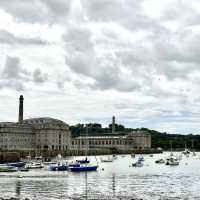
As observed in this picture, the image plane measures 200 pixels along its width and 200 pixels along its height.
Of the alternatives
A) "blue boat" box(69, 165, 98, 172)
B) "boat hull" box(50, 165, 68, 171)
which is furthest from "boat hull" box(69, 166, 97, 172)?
"boat hull" box(50, 165, 68, 171)

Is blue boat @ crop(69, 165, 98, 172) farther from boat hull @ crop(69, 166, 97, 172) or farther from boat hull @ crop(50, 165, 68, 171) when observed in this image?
boat hull @ crop(50, 165, 68, 171)

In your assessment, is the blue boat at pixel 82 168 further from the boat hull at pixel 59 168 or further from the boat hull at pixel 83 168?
the boat hull at pixel 59 168

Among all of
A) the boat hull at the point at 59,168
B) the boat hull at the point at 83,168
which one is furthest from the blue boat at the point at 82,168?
the boat hull at the point at 59,168

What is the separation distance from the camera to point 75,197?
52188 mm

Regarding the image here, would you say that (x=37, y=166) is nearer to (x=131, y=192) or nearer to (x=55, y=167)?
(x=55, y=167)

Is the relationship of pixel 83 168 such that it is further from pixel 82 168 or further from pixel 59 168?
pixel 59 168

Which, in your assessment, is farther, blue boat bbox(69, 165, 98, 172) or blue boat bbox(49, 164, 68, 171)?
blue boat bbox(49, 164, 68, 171)

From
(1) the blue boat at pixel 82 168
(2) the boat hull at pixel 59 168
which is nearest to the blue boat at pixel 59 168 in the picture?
(2) the boat hull at pixel 59 168

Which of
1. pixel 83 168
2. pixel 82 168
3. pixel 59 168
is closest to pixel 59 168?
pixel 59 168

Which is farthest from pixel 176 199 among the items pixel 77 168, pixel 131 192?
pixel 77 168

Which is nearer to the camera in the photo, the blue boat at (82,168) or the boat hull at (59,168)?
the blue boat at (82,168)

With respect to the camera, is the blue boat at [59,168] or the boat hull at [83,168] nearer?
the boat hull at [83,168]

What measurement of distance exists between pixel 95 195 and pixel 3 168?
5350 centimetres

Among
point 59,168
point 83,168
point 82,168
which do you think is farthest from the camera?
point 59,168
